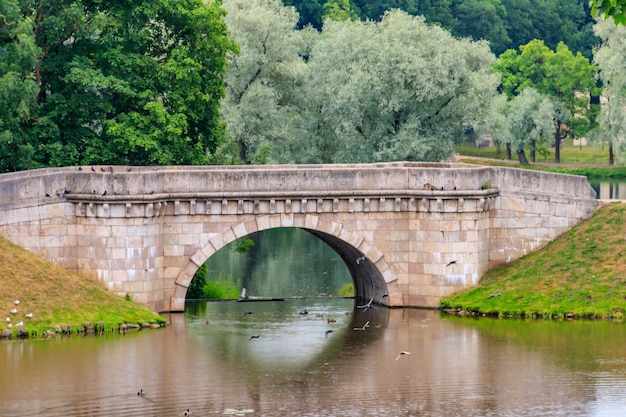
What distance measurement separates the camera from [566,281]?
170 feet

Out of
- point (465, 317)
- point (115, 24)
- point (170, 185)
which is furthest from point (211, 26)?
point (465, 317)

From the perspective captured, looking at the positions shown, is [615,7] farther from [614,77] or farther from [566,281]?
[614,77]

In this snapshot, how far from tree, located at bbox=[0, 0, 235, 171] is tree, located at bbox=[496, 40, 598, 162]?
5381 cm

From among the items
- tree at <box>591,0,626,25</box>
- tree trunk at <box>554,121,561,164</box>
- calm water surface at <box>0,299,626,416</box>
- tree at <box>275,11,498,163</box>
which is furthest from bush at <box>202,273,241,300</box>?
tree trunk at <box>554,121,561,164</box>

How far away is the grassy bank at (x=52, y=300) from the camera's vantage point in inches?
1854

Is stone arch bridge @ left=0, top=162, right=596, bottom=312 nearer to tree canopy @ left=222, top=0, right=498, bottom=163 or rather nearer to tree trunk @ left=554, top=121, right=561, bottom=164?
tree canopy @ left=222, top=0, right=498, bottom=163

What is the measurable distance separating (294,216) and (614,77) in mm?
42681

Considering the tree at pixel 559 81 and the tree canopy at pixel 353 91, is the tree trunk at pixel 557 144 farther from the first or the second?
the tree canopy at pixel 353 91

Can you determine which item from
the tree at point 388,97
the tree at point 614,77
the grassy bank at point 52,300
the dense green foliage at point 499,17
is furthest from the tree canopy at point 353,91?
the dense green foliage at point 499,17

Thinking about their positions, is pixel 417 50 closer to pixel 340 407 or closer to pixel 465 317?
pixel 465 317

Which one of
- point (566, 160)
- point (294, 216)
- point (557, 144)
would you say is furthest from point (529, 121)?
point (294, 216)

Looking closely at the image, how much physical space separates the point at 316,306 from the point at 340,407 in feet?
51.9

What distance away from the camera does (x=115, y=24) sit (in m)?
57.6

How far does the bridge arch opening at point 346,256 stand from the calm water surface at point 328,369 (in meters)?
1.05
